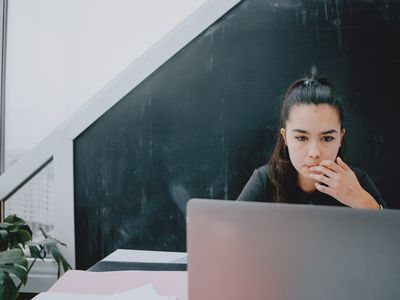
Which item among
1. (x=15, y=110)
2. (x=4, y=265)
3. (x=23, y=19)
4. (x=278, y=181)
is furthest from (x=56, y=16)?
(x=278, y=181)

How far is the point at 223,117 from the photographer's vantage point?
6.09 ft

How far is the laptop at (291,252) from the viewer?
1.94 feet

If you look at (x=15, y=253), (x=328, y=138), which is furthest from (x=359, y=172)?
(x=15, y=253)

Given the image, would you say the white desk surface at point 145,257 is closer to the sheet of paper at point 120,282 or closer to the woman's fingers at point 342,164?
the sheet of paper at point 120,282

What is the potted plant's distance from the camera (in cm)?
134

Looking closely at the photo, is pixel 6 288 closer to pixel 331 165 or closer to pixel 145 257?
Result: pixel 145 257

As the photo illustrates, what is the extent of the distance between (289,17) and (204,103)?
63cm

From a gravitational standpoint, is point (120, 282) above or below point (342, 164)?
below

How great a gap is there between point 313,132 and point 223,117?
0.47 metres

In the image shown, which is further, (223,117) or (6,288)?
(223,117)

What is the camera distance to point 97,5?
215 cm

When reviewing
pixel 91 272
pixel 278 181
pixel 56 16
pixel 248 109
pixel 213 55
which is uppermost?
pixel 56 16

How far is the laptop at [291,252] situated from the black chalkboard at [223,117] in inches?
46.9

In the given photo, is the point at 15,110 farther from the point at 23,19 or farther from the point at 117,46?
the point at 117,46
